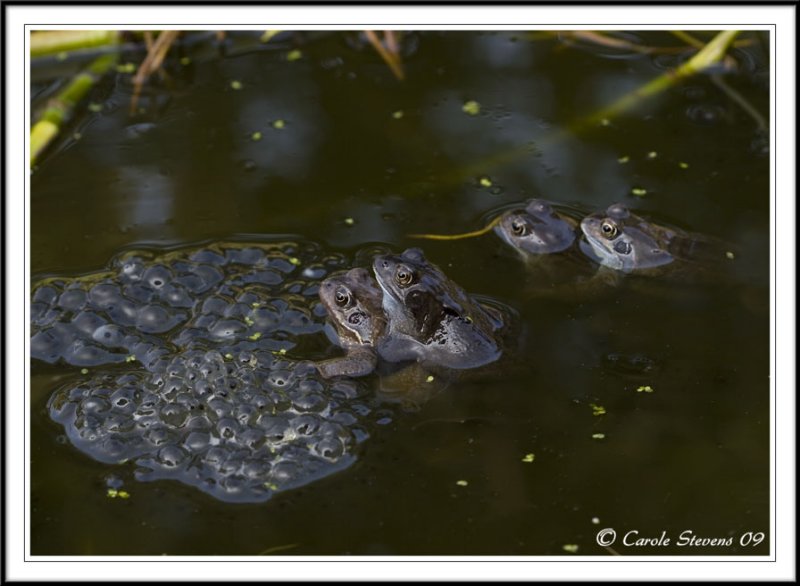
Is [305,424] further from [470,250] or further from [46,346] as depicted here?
[470,250]

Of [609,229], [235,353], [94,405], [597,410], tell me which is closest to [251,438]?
[235,353]

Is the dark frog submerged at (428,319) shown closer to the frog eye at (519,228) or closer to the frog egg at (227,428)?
the frog eye at (519,228)

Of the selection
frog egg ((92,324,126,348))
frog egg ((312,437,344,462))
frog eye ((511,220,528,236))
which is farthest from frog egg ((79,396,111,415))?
frog eye ((511,220,528,236))

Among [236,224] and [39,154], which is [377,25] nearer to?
[236,224]

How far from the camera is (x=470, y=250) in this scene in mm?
5504

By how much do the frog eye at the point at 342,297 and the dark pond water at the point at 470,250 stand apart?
9.5 inches

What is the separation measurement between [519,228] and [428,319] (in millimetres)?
1014

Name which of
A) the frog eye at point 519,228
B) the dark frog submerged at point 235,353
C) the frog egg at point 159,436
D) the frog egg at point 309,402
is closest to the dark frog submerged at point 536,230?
the frog eye at point 519,228

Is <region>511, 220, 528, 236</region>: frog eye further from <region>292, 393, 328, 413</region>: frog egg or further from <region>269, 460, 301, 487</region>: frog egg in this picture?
<region>269, 460, 301, 487</region>: frog egg

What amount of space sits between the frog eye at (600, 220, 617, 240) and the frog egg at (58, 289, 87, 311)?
2.87m

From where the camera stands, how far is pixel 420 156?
6.00 metres

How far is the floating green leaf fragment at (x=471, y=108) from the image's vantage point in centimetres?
631

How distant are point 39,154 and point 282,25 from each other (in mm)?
1802

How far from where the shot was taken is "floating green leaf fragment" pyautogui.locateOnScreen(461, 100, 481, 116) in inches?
248
